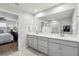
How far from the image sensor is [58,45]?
1.75m

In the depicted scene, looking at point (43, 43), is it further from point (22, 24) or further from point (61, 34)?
point (22, 24)

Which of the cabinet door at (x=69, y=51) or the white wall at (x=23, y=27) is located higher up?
the white wall at (x=23, y=27)

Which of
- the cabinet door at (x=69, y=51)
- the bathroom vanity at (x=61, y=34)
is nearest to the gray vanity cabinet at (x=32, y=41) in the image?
the bathroom vanity at (x=61, y=34)

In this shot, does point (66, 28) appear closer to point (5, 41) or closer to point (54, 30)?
point (54, 30)

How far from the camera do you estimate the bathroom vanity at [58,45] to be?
144 cm

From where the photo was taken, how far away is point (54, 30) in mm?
2430

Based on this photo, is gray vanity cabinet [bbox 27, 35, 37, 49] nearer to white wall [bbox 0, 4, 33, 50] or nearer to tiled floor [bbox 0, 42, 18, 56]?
white wall [bbox 0, 4, 33, 50]

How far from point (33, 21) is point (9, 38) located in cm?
270

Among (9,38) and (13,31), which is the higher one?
(13,31)

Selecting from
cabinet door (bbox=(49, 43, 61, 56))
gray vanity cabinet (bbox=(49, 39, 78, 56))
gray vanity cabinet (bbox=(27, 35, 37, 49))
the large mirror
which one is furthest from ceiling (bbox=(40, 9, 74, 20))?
gray vanity cabinet (bbox=(27, 35, 37, 49))

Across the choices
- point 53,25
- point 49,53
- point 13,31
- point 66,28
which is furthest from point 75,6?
point 13,31

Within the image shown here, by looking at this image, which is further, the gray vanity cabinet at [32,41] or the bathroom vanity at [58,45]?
the gray vanity cabinet at [32,41]

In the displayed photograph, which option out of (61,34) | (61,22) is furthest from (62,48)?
(61,22)

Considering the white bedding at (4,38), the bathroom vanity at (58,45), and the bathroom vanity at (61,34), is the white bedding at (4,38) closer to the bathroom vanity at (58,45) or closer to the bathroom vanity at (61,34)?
the bathroom vanity at (61,34)
